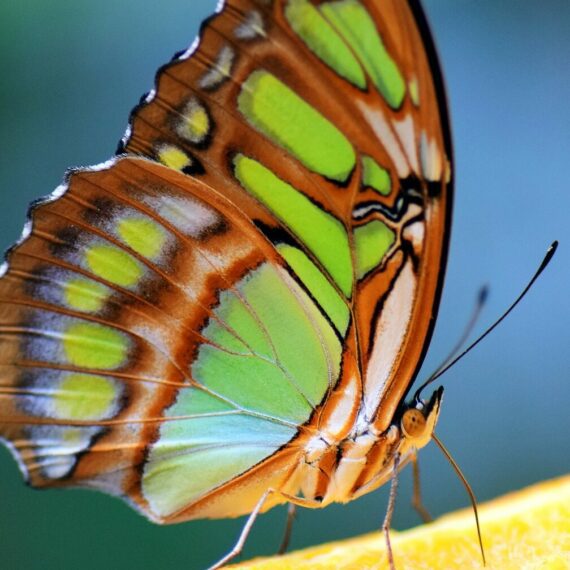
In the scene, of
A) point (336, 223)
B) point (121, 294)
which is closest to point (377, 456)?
point (336, 223)

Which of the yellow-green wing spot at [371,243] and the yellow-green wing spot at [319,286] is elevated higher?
the yellow-green wing spot at [371,243]

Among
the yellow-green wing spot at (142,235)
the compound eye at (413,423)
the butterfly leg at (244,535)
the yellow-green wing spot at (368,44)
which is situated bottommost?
the butterfly leg at (244,535)

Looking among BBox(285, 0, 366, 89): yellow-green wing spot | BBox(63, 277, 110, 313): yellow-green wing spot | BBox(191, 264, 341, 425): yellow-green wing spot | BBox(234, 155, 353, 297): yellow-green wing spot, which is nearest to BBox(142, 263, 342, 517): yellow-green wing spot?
BBox(191, 264, 341, 425): yellow-green wing spot

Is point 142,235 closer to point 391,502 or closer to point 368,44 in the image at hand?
point 368,44

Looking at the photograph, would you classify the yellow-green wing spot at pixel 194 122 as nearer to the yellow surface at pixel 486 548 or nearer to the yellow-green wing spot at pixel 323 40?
the yellow-green wing spot at pixel 323 40

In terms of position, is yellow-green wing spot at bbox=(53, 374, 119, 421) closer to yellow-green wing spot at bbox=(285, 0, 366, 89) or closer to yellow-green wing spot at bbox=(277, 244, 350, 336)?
yellow-green wing spot at bbox=(277, 244, 350, 336)


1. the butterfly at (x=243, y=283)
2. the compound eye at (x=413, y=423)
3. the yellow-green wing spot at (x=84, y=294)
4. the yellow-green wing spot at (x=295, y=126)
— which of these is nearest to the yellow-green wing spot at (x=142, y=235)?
the butterfly at (x=243, y=283)
